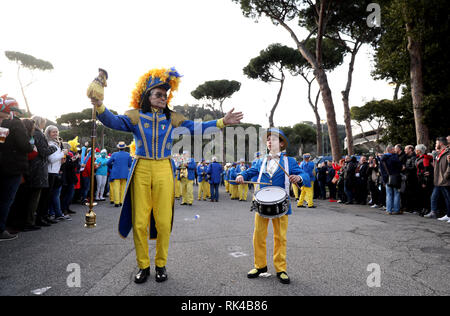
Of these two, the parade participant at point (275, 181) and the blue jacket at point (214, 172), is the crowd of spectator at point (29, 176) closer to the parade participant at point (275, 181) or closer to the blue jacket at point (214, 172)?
the parade participant at point (275, 181)

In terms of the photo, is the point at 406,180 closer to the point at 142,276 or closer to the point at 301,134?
the point at 142,276

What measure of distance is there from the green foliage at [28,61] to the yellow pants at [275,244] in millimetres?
45248

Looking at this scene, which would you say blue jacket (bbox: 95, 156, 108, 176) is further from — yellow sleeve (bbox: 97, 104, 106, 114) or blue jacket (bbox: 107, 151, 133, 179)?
yellow sleeve (bbox: 97, 104, 106, 114)

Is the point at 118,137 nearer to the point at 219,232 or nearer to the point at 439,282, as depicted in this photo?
the point at 219,232

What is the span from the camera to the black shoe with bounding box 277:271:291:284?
3.30 meters

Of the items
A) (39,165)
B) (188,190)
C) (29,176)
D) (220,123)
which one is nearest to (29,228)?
(29,176)

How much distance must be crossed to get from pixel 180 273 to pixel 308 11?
18.6m

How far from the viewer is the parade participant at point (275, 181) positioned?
3.51 metres

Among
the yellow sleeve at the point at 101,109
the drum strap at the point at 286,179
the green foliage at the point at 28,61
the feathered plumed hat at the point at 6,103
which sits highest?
the green foliage at the point at 28,61

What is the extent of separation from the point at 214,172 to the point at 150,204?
1046cm

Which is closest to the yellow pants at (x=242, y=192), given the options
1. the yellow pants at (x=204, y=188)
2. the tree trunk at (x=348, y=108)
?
the yellow pants at (x=204, y=188)
